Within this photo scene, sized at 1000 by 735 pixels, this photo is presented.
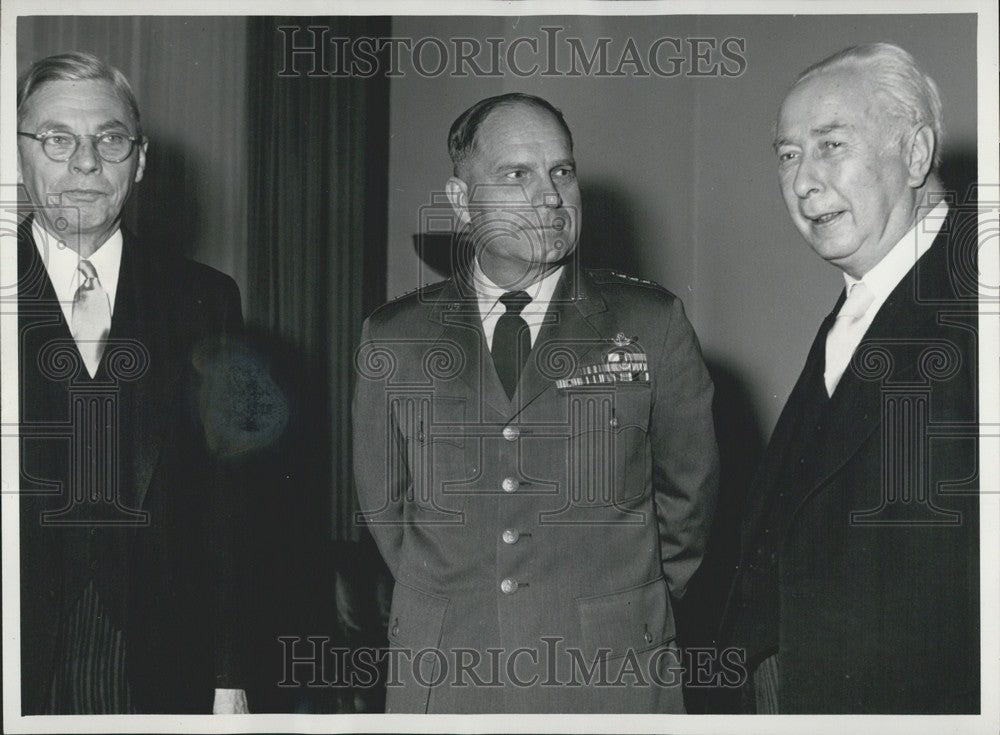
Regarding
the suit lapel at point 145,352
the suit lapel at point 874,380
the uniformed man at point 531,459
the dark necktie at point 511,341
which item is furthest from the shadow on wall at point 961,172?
the suit lapel at point 145,352

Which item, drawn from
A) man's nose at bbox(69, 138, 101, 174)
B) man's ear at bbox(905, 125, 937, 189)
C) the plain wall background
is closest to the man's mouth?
the plain wall background

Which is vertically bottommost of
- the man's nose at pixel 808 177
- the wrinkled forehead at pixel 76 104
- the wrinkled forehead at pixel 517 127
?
the man's nose at pixel 808 177

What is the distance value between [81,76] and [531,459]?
3.63ft

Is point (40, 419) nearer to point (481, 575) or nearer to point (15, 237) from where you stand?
point (15, 237)

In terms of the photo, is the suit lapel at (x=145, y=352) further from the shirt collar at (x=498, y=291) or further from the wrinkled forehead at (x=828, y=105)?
the wrinkled forehead at (x=828, y=105)

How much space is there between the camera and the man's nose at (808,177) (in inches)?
79.0

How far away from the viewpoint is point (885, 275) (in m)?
2.03

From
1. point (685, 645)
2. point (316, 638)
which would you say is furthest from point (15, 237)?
point (685, 645)

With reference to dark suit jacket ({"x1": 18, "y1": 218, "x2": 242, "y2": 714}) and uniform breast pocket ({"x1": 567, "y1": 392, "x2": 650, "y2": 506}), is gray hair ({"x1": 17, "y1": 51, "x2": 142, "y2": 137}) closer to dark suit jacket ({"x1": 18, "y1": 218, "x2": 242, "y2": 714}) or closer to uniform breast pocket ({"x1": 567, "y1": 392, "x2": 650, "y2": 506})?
dark suit jacket ({"x1": 18, "y1": 218, "x2": 242, "y2": 714})

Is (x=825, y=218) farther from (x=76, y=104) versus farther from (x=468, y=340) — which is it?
(x=76, y=104)

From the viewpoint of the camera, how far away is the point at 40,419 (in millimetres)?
2104

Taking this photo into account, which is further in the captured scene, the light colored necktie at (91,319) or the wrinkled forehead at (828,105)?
the light colored necktie at (91,319)

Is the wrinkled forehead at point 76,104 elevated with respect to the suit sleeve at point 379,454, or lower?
elevated
